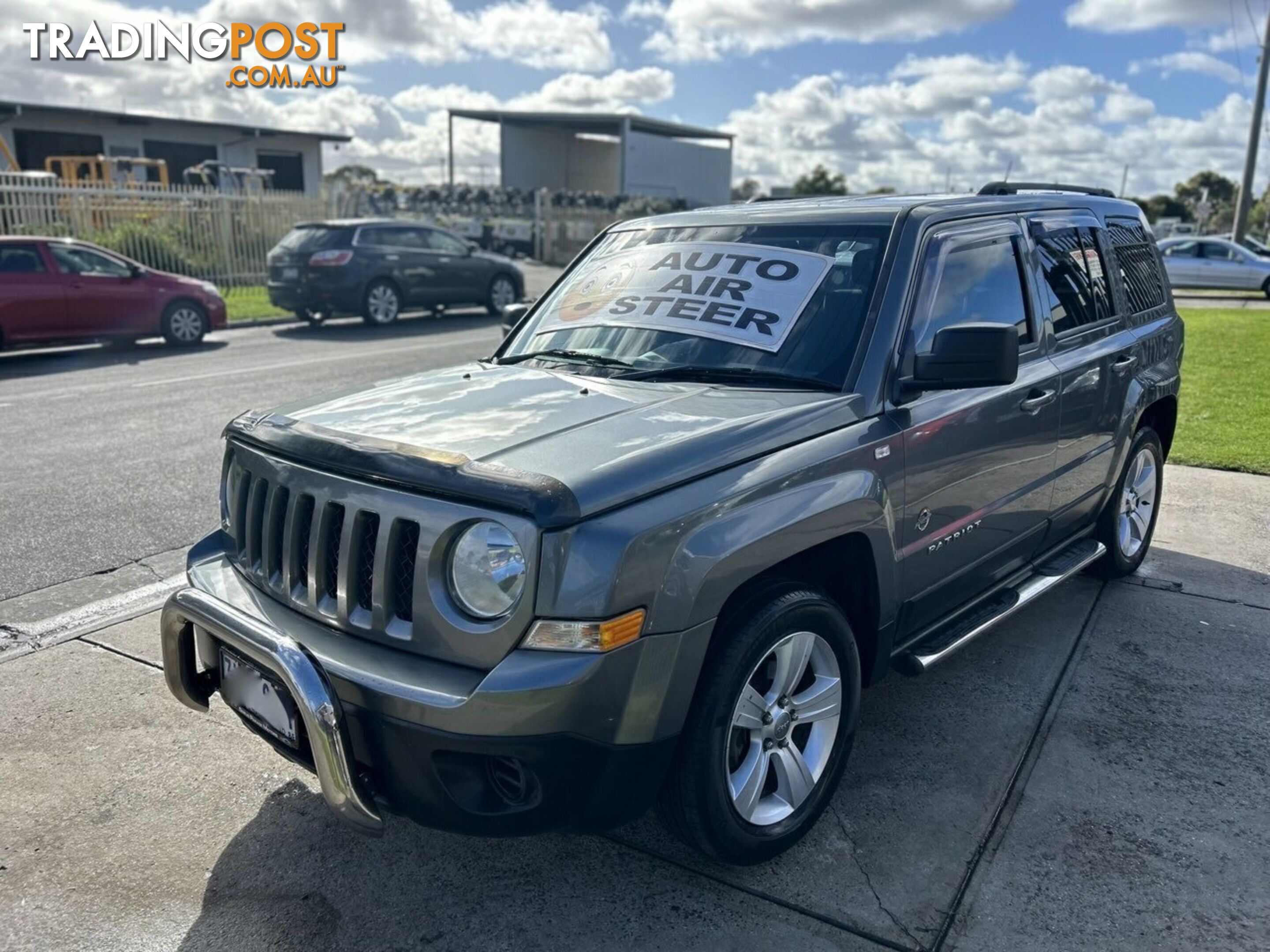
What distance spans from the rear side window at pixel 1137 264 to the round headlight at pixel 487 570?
3795 mm

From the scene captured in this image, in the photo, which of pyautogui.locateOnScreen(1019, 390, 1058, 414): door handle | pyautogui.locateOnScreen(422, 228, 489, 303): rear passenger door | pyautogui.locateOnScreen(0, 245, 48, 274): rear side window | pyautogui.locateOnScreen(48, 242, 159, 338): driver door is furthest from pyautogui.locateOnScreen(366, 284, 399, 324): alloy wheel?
pyautogui.locateOnScreen(1019, 390, 1058, 414): door handle

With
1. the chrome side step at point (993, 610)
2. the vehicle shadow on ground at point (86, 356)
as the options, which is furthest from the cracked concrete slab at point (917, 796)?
the vehicle shadow on ground at point (86, 356)

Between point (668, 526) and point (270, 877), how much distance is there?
1593 mm

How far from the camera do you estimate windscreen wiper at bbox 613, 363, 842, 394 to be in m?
3.32

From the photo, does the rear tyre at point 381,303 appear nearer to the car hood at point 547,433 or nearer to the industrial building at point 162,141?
the car hood at point 547,433

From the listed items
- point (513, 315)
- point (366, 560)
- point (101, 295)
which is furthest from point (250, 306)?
point (366, 560)

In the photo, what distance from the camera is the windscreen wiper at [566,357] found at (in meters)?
3.71

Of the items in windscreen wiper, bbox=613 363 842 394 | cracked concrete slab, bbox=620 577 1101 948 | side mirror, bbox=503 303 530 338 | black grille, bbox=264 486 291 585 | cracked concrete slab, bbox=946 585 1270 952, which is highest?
windscreen wiper, bbox=613 363 842 394

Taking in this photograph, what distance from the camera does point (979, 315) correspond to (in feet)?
12.8

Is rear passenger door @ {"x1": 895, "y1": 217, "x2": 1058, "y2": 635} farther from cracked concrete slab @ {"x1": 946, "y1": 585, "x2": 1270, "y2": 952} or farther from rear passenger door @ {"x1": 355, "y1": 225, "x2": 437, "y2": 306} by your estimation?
rear passenger door @ {"x1": 355, "y1": 225, "x2": 437, "y2": 306}

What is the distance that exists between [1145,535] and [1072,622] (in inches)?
39.5

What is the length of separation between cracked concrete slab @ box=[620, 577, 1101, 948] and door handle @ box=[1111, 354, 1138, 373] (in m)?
1.24

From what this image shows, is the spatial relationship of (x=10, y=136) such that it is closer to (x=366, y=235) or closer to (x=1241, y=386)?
(x=366, y=235)

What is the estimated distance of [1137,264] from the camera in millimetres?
5254
